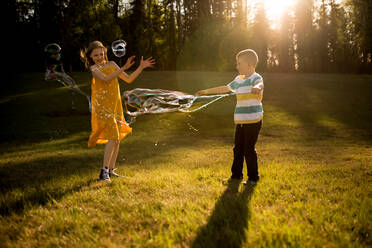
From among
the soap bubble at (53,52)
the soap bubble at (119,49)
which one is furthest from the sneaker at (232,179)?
the soap bubble at (53,52)

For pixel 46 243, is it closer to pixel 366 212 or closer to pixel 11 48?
pixel 366 212

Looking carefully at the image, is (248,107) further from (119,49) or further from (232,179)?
(119,49)

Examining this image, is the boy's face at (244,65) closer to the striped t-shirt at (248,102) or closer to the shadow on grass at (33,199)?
the striped t-shirt at (248,102)

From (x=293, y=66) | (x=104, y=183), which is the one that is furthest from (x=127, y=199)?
(x=293, y=66)

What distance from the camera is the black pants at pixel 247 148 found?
4.73m

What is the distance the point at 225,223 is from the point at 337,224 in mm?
1198

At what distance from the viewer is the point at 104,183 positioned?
486 cm

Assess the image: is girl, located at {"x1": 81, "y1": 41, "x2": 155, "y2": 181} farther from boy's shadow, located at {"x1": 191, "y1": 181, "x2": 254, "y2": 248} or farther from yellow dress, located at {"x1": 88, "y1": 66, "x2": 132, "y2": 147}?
boy's shadow, located at {"x1": 191, "y1": 181, "x2": 254, "y2": 248}

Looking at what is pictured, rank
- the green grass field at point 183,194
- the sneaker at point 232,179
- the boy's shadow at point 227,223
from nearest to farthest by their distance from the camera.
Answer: the boy's shadow at point 227,223, the green grass field at point 183,194, the sneaker at point 232,179

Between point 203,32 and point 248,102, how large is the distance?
30758 mm

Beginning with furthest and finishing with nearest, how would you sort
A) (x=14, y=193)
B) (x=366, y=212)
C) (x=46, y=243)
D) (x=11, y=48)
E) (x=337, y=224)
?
(x=11, y=48) → (x=14, y=193) → (x=366, y=212) → (x=337, y=224) → (x=46, y=243)

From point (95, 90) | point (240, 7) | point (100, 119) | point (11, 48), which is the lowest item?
point (100, 119)

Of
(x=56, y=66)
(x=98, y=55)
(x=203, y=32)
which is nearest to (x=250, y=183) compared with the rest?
(x=98, y=55)

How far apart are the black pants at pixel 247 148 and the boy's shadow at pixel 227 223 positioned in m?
0.66
